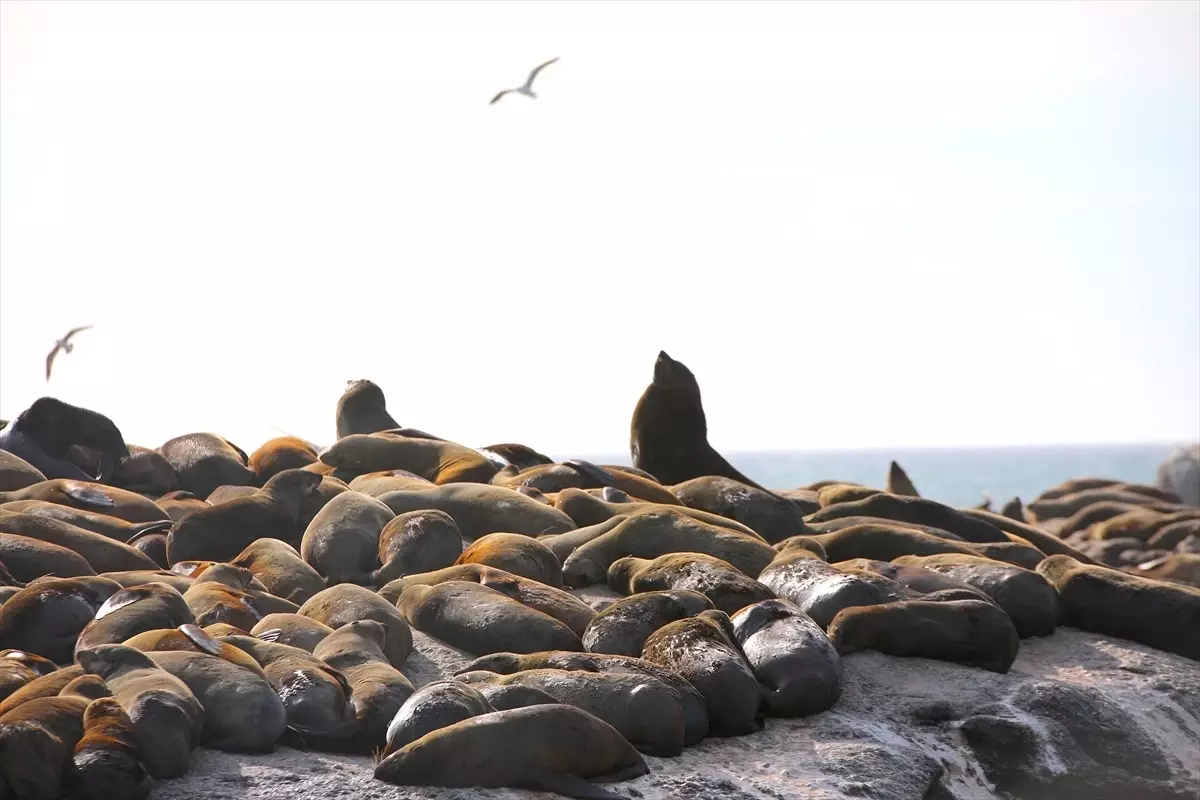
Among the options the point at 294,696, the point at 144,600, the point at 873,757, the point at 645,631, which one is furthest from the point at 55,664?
the point at 873,757

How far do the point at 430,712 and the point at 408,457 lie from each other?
6.36 metres

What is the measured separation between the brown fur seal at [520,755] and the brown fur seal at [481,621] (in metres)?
1.28

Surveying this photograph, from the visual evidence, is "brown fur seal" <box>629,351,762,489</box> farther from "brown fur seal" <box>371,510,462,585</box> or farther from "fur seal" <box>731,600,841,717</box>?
"fur seal" <box>731,600,841,717</box>

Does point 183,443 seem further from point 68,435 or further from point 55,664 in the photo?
point 55,664

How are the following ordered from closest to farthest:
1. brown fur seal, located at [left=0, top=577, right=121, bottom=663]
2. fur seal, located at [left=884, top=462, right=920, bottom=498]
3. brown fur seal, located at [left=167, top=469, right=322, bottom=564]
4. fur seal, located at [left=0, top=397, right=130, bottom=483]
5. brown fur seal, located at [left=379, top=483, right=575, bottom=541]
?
brown fur seal, located at [left=0, top=577, right=121, bottom=663] < brown fur seal, located at [left=167, top=469, right=322, bottom=564] < brown fur seal, located at [left=379, top=483, right=575, bottom=541] < fur seal, located at [left=0, top=397, right=130, bottom=483] < fur seal, located at [left=884, top=462, right=920, bottom=498]

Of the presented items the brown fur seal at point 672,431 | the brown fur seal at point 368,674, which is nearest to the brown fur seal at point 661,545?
the brown fur seal at point 368,674

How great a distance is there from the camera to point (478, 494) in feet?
31.1

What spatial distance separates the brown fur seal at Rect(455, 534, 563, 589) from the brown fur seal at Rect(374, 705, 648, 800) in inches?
95.1

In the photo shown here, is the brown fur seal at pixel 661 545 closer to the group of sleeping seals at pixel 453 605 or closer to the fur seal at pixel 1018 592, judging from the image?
the group of sleeping seals at pixel 453 605

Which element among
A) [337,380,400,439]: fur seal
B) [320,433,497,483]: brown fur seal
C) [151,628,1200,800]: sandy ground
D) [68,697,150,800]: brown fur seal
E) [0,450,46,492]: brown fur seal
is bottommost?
[151,628,1200,800]: sandy ground

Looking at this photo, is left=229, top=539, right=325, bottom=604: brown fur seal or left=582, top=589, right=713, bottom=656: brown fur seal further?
left=229, top=539, right=325, bottom=604: brown fur seal

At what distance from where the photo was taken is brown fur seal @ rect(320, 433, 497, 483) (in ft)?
36.6

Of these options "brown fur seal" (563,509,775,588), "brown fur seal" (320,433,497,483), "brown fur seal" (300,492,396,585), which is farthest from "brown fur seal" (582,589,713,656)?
"brown fur seal" (320,433,497,483)

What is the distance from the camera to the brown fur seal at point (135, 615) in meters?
6.11
